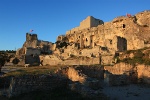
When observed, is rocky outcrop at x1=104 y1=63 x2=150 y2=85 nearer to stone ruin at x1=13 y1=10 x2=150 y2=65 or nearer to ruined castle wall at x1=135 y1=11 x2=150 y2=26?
stone ruin at x1=13 y1=10 x2=150 y2=65

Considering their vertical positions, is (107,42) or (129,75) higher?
(107,42)

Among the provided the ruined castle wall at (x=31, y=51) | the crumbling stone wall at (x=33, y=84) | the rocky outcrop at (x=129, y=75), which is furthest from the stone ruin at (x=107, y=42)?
the crumbling stone wall at (x=33, y=84)

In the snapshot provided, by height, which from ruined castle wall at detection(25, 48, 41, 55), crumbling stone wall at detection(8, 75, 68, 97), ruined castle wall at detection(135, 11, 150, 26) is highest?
ruined castle wall at detection(135, 11, 150, 26)

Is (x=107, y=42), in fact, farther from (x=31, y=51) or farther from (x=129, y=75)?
(x=31, y=51)

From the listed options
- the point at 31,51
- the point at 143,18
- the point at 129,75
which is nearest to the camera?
the point at 129,75

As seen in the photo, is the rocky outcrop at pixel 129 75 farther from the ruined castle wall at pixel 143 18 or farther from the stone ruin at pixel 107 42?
the ruined castle wall at pixel 143 18

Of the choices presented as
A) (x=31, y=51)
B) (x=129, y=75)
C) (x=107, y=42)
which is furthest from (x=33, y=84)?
(x=31, y=51)

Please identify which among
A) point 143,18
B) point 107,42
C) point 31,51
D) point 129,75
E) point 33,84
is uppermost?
point 143,18

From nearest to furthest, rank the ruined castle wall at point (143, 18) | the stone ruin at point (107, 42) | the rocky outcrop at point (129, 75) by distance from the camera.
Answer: the rocky outcrop at point (129, 75)
the stone ruin at point (107, 42)
the ruined castle wall at point (143, 18)

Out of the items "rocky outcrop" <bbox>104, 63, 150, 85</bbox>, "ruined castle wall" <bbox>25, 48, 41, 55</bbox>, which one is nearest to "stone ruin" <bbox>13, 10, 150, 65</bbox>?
"ruined castle wall" <bbox>25, 48, 41, 55</bbox>

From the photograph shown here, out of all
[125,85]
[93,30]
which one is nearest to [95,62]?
[125,85]

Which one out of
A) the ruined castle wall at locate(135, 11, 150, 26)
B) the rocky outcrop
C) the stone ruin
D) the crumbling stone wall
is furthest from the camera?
the ruined castle wall at locate(135, 11, 150, 26)

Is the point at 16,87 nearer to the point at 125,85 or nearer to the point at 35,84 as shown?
the point at 35,84

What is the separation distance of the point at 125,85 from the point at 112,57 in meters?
11.7
